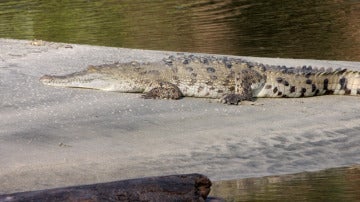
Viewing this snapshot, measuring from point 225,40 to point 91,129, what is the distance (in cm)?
800

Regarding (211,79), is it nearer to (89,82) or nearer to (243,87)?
(243,87)

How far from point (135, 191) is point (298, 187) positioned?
2.40 m

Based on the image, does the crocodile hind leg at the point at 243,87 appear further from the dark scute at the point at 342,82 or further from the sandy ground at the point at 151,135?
the dark scute at the point at 342,82

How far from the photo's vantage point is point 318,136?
32.5ft

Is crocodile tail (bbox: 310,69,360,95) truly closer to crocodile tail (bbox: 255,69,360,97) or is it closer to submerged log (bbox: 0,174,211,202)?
crocodile tail (bbox: 255,69,360,97)

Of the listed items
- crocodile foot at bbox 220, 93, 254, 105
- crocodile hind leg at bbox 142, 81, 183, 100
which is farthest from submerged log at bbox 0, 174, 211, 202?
crocodile hind leg at bbox 142, 81, 183, 100

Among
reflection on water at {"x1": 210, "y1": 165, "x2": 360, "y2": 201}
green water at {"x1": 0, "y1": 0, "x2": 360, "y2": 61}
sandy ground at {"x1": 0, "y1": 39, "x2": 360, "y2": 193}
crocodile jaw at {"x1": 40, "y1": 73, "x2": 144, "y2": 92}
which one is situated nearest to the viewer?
A: reflection on water at {"x1": 210, "y1": 165, "x2": 360, "y2": 201}

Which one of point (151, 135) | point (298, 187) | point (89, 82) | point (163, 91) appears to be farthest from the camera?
point (89, 82)

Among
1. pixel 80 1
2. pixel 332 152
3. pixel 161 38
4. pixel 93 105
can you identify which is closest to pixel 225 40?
pixel 161 38

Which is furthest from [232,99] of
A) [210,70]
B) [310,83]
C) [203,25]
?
[203,25]

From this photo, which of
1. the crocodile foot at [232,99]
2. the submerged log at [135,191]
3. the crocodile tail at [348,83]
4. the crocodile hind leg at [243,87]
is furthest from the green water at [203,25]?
the submerged log at [135,191]

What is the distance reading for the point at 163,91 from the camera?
448 inches

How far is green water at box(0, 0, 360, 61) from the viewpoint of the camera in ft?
54.6

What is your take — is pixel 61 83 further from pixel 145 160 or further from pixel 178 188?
pixel 178 188
